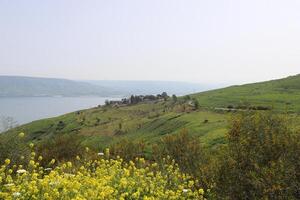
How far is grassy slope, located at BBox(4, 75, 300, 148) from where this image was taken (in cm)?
8066

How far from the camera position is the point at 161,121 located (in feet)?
317

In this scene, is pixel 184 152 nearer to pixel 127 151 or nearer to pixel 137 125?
pixel 127 151

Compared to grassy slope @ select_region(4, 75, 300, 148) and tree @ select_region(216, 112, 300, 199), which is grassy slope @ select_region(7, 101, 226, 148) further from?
tree @ select_region(216, 112, 300, 199)

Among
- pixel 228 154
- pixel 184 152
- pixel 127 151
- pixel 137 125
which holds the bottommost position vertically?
pixel 137 125

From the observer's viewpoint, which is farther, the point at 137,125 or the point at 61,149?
the point at 137,125

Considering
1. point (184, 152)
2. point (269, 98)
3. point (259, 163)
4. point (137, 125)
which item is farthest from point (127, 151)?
point (269, 98)

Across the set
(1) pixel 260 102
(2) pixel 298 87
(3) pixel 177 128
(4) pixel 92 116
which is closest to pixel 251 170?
(3) pixel 177 128

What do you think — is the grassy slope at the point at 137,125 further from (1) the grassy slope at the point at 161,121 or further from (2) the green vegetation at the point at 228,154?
(2) the green vegetation at the point at 228,154

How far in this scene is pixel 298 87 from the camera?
121 metres

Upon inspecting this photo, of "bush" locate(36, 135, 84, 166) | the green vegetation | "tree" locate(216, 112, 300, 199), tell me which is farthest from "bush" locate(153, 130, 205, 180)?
"bush" locate(36, 135, 84, 166)

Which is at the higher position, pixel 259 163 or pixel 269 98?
pixel 259 163

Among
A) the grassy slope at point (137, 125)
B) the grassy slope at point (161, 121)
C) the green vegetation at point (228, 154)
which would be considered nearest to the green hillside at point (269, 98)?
the grassy slope at point (161, 121)

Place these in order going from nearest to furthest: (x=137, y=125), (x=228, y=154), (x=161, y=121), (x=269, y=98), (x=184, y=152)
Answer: (x=228, y=154) → (x=184, y=152) → (x=161, y=121) → (x=137, y=125) → (x=269, y=98)

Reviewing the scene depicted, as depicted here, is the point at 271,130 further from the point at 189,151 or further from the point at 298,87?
the point at 298,87
